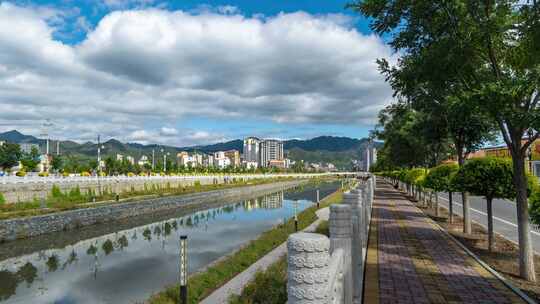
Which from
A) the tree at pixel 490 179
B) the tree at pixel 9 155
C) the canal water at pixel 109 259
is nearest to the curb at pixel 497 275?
the tree at pixel 490 179

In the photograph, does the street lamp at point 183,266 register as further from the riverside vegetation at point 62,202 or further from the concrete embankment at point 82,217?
the riverside vegetation at point 62,202

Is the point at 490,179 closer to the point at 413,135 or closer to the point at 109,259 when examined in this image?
the point at 413,135

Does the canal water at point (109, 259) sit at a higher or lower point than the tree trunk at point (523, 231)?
lower

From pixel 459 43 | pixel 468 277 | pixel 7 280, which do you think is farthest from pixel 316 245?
pixel 7 280

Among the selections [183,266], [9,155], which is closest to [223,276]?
[183,266]

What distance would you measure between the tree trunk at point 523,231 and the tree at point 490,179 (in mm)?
1869

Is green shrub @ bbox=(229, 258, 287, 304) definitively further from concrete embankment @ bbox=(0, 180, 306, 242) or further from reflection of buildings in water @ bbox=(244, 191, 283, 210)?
reflection of buildings in water @ bbox=(244, 191, 283, 210)

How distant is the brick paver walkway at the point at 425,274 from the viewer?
6676 mm

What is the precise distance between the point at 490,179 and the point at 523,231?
2616mm

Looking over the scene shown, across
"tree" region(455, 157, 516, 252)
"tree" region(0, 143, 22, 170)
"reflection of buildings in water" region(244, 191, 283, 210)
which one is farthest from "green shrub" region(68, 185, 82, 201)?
"tree" region(0, 143, 22, 170)

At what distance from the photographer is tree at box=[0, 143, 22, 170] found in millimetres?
57719

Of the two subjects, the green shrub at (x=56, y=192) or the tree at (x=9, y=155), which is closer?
the green shrub at (x=56, y=192)

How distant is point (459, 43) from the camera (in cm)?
816

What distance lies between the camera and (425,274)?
8.09 metres
